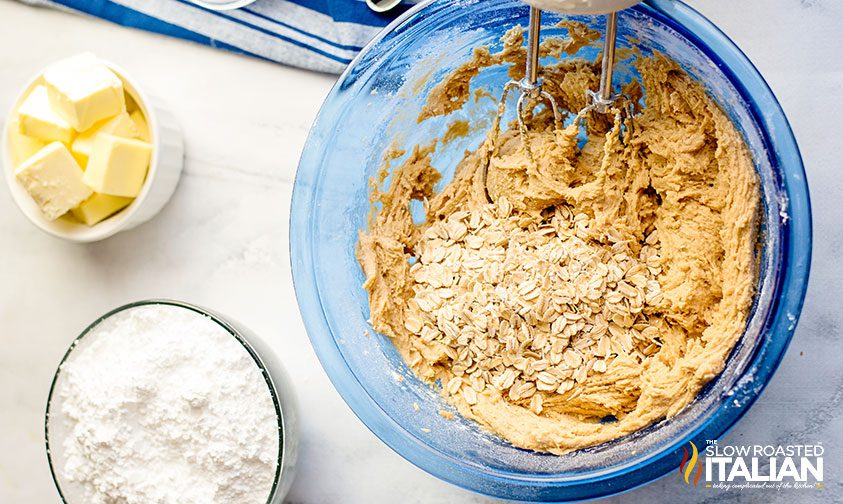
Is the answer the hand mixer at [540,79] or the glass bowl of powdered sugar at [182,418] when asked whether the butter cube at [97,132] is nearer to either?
the glass bowl of powdered sugar at [182,418]

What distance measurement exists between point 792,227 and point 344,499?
952 mm

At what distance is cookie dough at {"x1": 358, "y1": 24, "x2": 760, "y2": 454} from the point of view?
133 cm

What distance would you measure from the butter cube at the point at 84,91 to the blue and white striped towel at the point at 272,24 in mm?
166

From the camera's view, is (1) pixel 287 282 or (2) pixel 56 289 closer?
(1) pixel 287 282

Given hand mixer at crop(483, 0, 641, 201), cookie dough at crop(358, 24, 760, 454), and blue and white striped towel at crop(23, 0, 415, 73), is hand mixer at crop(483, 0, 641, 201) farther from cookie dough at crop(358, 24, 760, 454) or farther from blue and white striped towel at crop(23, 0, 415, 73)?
blue and white striped towel at crop(23, 0, 415, 73)

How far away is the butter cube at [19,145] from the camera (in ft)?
5.28

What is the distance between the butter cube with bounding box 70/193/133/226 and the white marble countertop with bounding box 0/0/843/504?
0.34 ft

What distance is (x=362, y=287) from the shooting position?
4.92 feet

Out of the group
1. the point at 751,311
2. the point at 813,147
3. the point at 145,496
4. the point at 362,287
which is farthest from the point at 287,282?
the point at 813,147

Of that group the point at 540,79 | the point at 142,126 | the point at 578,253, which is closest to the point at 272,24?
the point at 142,126

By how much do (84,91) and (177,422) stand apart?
0.63m

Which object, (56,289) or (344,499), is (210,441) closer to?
(344,499)

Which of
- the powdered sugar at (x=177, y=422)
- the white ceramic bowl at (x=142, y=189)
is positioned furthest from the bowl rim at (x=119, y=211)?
the powdered sugar at (x=177, y=422)

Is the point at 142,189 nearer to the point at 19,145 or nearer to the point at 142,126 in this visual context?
the point at 142,126
